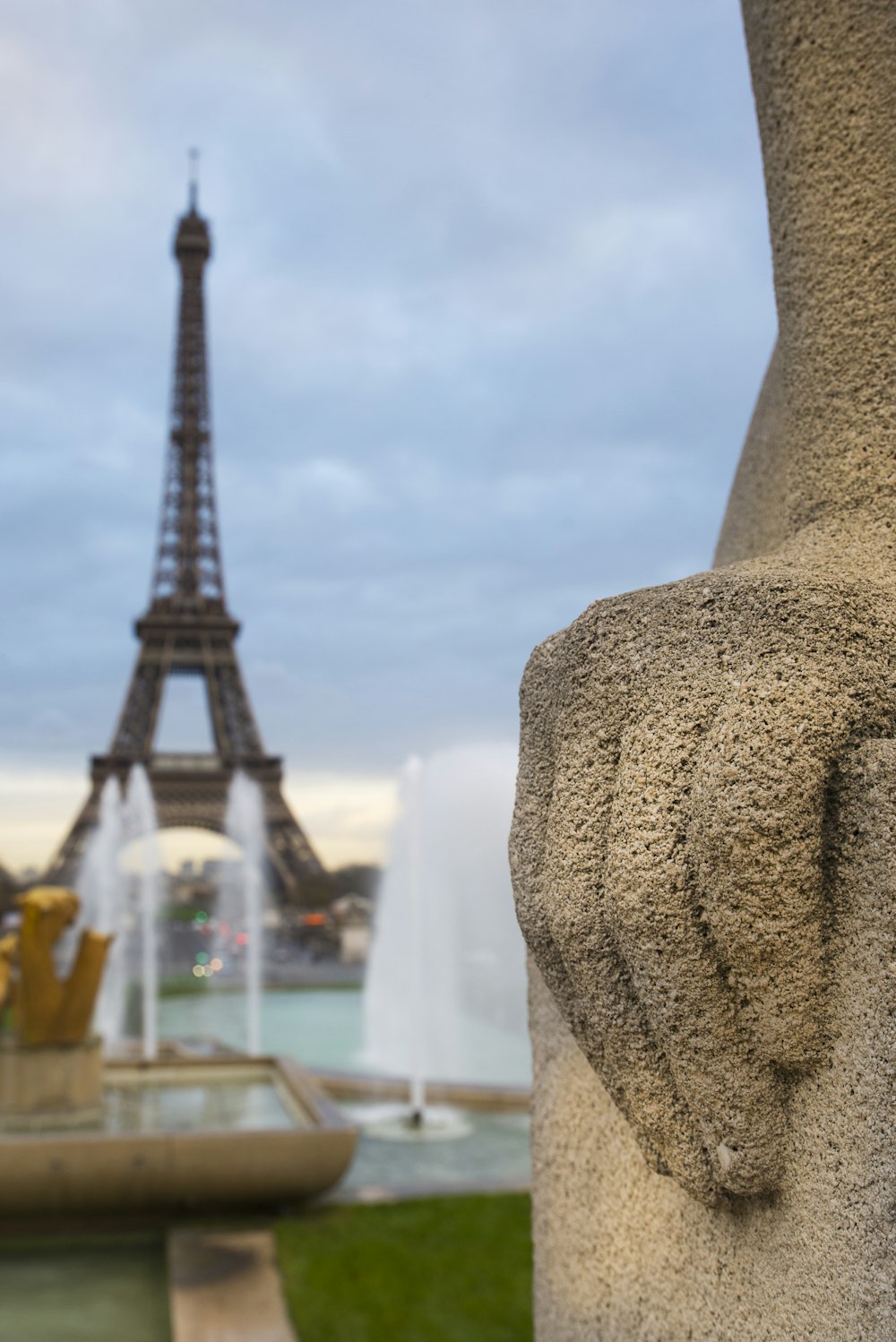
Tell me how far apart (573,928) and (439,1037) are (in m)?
13.9

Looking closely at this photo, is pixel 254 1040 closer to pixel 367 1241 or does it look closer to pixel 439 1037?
pixel 439 1037

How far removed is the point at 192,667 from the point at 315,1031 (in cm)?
A: 2582

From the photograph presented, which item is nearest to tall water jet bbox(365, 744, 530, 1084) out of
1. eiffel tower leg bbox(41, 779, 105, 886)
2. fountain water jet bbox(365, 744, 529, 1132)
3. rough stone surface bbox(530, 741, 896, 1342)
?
fountain water jet bbox(365, 744, 529, 1132)

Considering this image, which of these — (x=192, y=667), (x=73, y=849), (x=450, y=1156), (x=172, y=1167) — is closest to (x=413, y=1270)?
(x=172, y=1167)

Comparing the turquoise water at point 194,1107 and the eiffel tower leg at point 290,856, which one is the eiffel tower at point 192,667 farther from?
the turquoise water at point 194,1107

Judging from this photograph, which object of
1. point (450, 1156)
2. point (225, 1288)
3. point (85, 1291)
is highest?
point (225, 1288)

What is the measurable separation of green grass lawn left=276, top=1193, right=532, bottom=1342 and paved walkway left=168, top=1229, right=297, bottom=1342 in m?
0.09

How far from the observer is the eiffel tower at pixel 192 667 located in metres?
36.2

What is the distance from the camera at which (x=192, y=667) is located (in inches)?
1619

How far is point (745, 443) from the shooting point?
207 centimetres

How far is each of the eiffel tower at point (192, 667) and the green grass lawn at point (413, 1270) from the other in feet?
91.9

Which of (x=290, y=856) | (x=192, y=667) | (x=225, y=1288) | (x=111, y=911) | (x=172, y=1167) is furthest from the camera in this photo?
(x=192, y=667)

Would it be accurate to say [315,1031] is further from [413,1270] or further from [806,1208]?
[806,1208]

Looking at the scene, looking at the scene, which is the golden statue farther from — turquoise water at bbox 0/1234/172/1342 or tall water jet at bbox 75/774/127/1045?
tall water jet at bbox 75/774/127/1045
